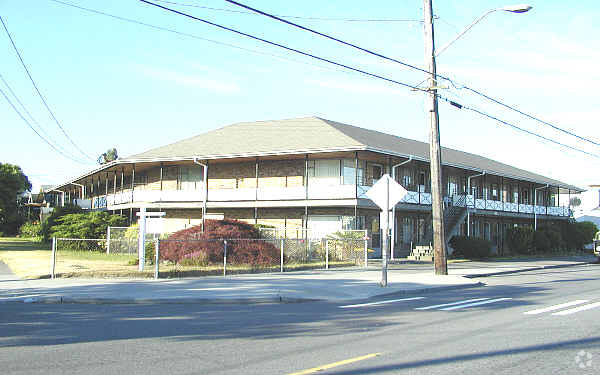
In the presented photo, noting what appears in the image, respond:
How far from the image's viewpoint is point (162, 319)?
10805 millimetres

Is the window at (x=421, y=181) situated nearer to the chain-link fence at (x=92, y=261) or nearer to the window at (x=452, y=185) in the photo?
the window at (x=452, y=185)

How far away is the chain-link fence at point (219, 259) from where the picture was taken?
19.0m

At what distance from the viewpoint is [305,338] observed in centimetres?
877

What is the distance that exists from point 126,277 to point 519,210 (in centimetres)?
3520

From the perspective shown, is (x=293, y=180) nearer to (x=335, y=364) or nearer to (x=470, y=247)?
(x=470, y=247)

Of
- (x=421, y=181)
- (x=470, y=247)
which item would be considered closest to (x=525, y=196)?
(x=421, y=181)

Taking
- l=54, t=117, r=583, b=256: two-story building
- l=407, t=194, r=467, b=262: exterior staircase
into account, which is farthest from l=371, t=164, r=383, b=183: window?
l=407, t=194, r=467, b=262: exterior staircase

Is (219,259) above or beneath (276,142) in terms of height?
beneath

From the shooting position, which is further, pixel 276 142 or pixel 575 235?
pixel 575 235

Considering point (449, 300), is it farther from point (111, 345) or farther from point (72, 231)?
point (72, 231)

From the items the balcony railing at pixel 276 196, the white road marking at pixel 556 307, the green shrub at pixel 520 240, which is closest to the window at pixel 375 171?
the balcony railing at pixel 276 196

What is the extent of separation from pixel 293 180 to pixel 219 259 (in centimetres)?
1441

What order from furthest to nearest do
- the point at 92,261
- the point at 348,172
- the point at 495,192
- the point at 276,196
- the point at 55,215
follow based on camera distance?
the point at 495,192, the point at 55,215, the point at 348,172, the point at 276,196, the point at 92,261

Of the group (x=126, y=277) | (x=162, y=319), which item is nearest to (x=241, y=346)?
(x=162, y=319)
